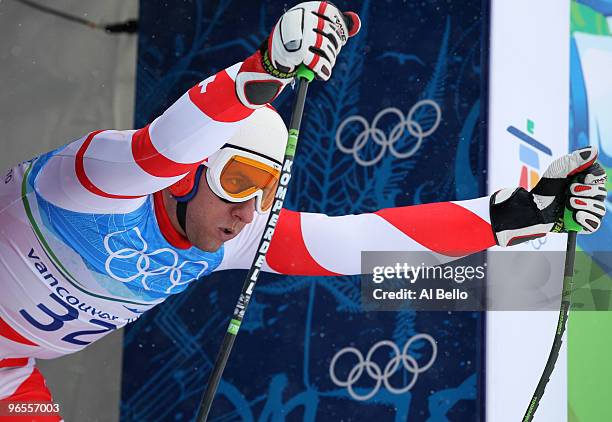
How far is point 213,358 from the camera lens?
3.44 metres

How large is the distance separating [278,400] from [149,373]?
63 cm

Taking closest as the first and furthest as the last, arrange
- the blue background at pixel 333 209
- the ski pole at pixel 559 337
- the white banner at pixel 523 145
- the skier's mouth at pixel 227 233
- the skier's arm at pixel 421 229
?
1. the skier's mouth at pixel 227 233
2. the skier's arm at pixel 421 229
3. the ski pole at pixel 559 337
4. the white banner at pixel 523 145
5. the blue background at pixel 333 209

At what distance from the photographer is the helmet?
1967mm

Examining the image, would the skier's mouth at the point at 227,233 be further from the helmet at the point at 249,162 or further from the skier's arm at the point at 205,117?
the skier's arm at the point at 205,117

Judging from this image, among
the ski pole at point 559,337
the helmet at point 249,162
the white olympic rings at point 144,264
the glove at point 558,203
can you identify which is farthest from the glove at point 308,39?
the ski pole at point 559,337

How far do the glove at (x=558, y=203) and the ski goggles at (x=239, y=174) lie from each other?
2.12 feet

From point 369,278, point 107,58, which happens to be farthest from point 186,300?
point 107,58

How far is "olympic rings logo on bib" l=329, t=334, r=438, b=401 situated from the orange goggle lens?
1.31m

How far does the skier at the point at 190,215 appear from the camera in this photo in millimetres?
1682

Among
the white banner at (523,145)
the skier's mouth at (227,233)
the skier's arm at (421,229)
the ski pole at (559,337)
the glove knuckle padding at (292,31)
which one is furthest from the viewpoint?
the white banner at (523,145)

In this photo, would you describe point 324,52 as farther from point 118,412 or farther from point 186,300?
point 118,412

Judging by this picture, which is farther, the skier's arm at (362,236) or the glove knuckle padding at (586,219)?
the skier's arm at (362,236)

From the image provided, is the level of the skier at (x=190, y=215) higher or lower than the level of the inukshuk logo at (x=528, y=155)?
lower

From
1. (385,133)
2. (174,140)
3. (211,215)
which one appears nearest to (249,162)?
(211,215)
